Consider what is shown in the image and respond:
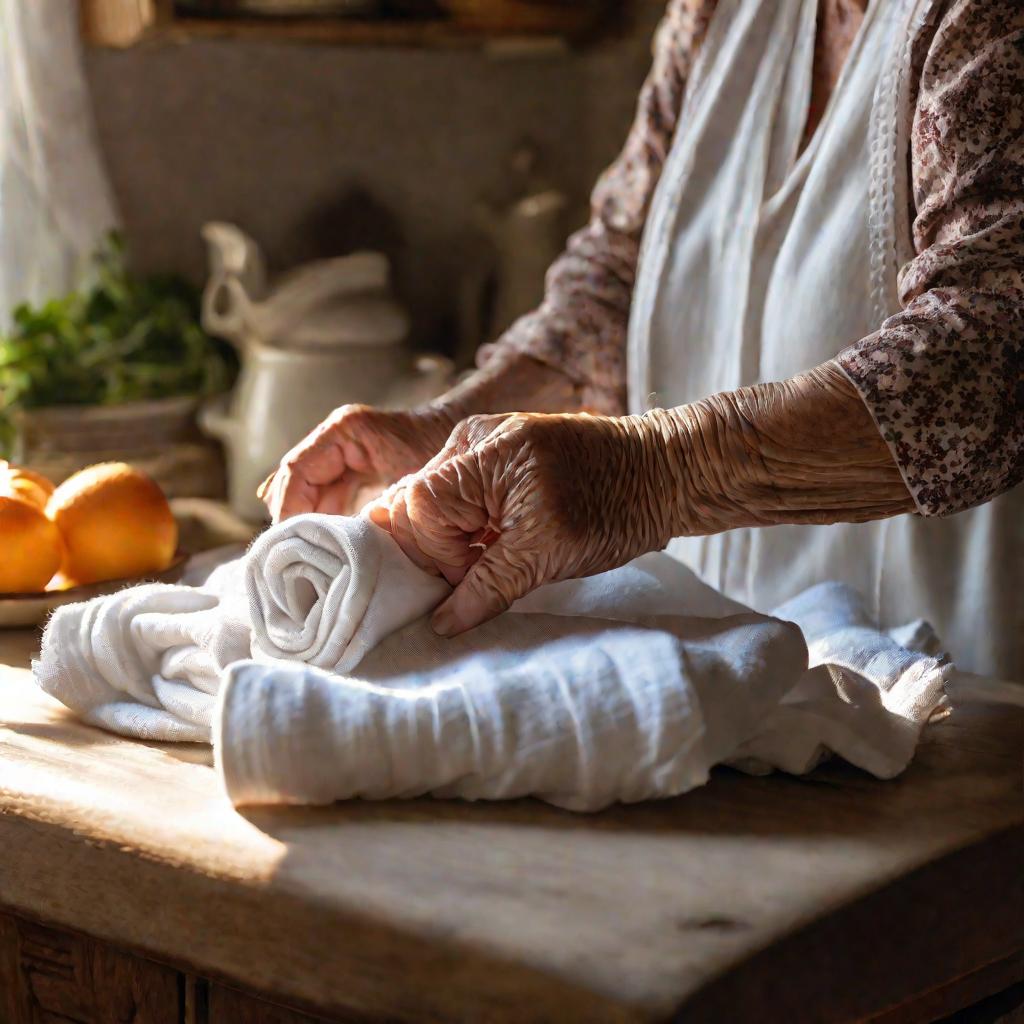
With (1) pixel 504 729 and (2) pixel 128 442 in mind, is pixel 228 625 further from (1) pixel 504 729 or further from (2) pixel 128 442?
(2) pixel 128 442

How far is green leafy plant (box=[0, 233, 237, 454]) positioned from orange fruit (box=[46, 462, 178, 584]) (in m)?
0.68

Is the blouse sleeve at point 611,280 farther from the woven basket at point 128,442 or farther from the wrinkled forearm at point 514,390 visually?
the woven basket at point 128,442

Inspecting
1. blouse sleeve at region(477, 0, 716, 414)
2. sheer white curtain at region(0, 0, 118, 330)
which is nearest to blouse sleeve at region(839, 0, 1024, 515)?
blouse sleeve at region(477, 0, 716, 414)

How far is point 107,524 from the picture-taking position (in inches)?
49.1

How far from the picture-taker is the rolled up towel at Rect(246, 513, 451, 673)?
0.87 meters

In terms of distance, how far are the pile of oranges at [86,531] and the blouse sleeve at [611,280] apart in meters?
0.37

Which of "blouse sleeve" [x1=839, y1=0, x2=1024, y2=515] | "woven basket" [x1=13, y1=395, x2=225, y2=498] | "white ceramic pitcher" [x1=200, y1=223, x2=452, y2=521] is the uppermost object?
"blouse sleeve" [x1=839, y1=0, x2=1024, y2=515]

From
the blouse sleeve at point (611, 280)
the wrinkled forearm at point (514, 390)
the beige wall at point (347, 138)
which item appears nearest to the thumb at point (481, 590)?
the wrinkled forearm at point (514, 390)

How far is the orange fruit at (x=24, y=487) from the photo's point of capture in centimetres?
125

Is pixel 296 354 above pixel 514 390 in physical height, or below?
below

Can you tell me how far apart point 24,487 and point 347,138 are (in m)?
1.31

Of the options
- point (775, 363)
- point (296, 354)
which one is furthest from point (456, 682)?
point (296, 354)

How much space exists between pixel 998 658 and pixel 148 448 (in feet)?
3.95

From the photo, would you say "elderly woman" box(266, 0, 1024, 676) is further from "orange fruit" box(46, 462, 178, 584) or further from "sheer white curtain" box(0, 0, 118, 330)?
"sheer white curtain" box(0, 0, 118, 330)
